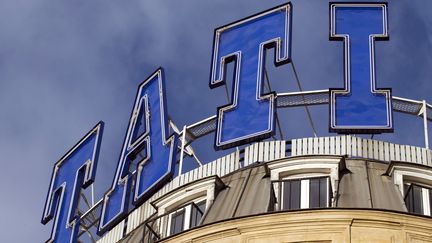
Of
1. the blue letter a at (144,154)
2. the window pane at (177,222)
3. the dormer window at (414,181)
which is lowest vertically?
the window pane at (177,222)

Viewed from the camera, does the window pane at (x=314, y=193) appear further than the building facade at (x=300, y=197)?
Yes

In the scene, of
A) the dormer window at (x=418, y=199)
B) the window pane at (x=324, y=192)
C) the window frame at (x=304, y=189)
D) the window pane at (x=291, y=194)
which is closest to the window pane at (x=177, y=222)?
the window frame at (x=304, y=189)

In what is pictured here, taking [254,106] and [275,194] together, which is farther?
[254,106]

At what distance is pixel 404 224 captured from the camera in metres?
38.2

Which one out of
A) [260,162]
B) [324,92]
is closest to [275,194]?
[260,162]

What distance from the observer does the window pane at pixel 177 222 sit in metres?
43.5

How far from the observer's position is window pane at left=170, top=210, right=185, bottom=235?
143 feet

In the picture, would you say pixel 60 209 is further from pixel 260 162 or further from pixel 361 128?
pixel 361 128

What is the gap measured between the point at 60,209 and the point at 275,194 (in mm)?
13674

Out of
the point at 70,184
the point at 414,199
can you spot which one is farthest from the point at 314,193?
the point at 70,184

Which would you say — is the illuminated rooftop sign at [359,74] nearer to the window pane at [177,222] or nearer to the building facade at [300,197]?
the building facade at [300,197]

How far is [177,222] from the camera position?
43.9m

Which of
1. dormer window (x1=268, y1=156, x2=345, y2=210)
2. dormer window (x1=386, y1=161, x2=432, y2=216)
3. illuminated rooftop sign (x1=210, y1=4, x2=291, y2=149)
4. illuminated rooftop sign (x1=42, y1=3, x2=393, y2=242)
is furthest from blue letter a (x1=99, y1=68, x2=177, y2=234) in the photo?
dormer window (x1=386, y1=161, x2=432, y2=216)

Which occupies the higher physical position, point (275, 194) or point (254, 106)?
point (254, 106)
